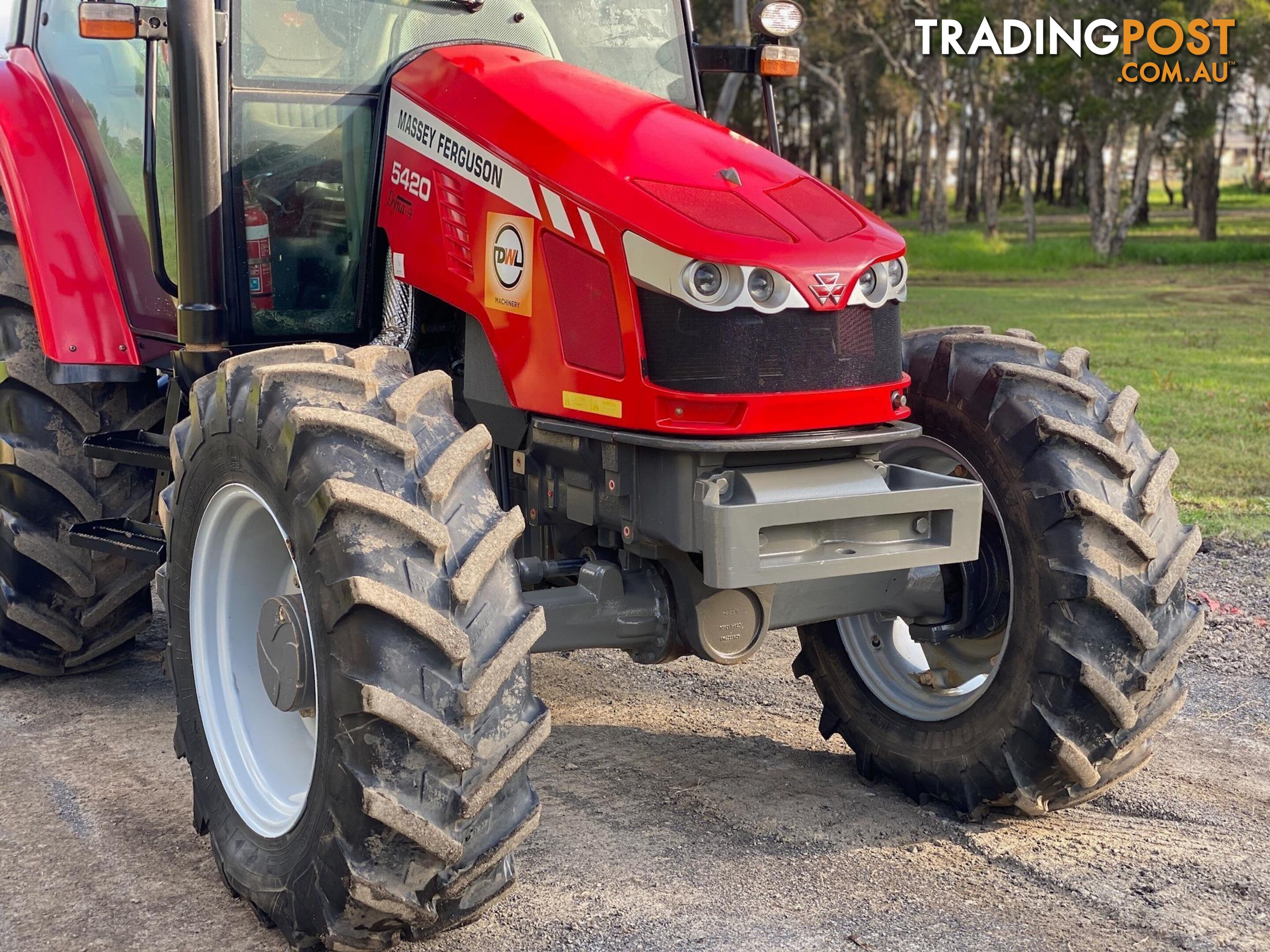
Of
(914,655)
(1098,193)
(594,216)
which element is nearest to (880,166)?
(1098,193)

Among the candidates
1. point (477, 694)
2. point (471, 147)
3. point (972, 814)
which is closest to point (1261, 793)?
point (972, 814)

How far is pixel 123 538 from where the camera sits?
4.68m

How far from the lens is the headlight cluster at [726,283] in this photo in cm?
339

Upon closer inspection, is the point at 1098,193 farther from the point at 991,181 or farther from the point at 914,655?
the point at 914,655

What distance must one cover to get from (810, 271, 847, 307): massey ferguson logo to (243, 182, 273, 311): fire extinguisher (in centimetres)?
172

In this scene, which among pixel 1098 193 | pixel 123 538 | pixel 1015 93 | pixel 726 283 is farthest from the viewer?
pixel 1015 93

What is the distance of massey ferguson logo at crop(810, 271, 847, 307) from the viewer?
345 centimetres

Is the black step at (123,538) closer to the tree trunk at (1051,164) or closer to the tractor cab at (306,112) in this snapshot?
the tractor cab at (306,112)

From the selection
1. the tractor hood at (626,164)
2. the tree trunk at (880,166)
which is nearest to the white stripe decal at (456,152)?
the tractor hood at (626,164)

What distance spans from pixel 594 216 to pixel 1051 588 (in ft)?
5.01

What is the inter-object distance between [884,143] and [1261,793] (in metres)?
57.7

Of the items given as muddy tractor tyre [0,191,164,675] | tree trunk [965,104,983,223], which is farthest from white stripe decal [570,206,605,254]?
tree trunk [965,104,983,223]

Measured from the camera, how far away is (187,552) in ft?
12.1

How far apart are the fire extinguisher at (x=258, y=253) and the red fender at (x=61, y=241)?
777mm
